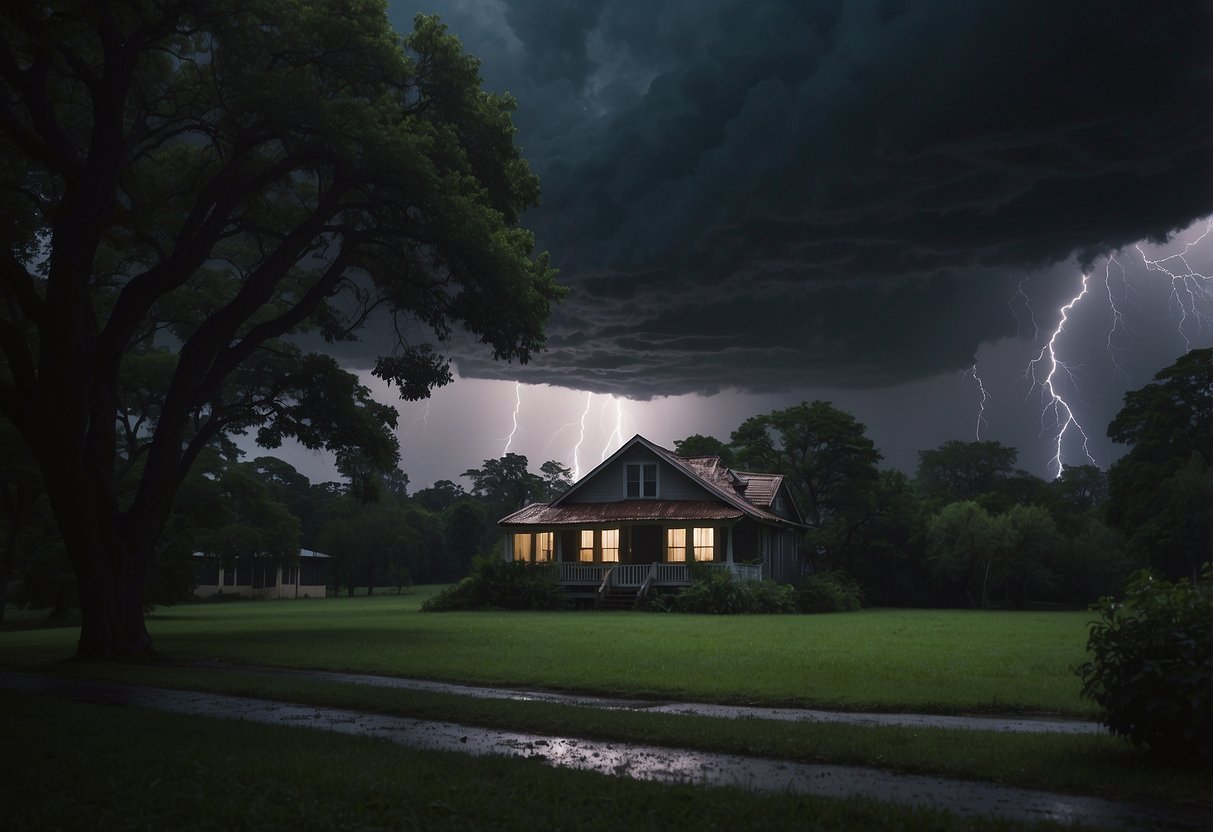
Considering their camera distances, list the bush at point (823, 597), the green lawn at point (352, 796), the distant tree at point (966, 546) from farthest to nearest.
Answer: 1. the distant tree at point (966, 546)
2. the bush at point (823, 597)
3. the green lawn at point (352, 796)

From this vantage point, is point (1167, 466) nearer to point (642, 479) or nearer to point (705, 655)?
point (642, 479)

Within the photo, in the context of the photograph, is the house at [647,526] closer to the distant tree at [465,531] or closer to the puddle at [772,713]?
the puddle at [772,713]

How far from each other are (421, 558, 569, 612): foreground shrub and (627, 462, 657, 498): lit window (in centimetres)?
633

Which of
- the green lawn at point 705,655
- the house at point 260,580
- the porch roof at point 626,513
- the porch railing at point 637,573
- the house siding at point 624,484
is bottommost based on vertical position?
the house at point 260,580

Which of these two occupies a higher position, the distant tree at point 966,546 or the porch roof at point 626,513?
the porch roof at point 626,513

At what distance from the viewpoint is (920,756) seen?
8195mm

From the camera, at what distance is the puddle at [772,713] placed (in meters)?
10.2

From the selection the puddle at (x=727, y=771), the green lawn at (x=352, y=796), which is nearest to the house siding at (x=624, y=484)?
the puddle at (x=727, y=771)

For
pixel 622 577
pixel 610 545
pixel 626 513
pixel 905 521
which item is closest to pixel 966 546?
pixel 905 521

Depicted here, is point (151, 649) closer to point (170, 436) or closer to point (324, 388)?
point (170, 436)

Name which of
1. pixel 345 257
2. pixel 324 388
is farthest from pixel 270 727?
pixel 324 388

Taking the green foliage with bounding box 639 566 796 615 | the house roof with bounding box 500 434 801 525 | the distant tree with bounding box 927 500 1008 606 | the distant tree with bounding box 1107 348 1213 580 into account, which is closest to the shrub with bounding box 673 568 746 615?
the green foliage with bounding box 639 566 796 615

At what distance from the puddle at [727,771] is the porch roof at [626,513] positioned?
3068 cm

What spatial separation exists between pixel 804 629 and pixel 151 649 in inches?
658
